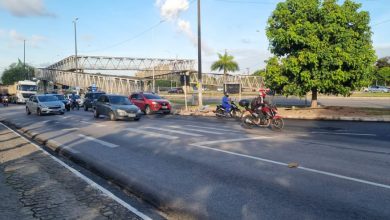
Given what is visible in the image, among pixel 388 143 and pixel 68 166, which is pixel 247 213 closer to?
pixel 68 166

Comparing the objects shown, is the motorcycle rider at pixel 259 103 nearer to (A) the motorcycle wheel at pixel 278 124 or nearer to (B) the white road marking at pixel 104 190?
(A) the motorcycle wheel at pixel 278 124

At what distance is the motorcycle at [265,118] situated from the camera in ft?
55.7

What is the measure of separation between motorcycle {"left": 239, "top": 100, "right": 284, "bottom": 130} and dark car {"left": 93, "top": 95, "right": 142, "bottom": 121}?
24.5 ft

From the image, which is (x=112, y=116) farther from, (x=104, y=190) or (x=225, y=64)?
(x=225, y=64)

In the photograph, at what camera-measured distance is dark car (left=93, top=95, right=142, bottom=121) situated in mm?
22828

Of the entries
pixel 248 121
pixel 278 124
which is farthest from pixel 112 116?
pixel 278 124

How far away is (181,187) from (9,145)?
8507 mm

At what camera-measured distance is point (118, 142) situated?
13.4 m

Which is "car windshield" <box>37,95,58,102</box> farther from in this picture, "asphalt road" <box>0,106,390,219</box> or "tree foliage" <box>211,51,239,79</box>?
"tree foliage" <box>211,51,239,79</box>

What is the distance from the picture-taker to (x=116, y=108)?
23109mm

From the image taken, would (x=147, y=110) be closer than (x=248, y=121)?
No

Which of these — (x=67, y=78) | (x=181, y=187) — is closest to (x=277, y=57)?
(x=181, y=187)

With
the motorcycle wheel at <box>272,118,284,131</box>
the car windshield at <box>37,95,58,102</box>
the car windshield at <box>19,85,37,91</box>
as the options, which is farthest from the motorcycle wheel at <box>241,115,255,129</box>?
the car windshield at <box>19,85,37,91</box>

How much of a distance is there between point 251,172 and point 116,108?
52.7ft
